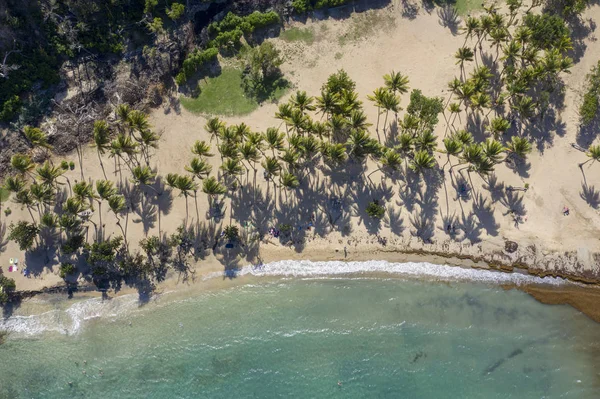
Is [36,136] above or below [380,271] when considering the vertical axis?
above

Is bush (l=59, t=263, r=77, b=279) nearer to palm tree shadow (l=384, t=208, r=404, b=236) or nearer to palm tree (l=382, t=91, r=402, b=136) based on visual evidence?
palm tree shadow (l=384, t=208, r=404, b=236)

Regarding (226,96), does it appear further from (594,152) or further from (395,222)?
(594,152)

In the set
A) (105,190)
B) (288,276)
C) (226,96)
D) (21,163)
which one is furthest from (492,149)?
(21,163)

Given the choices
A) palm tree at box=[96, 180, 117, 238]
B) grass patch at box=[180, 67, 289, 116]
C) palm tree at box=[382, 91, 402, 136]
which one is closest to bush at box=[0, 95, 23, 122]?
palm tree at box=[96, 180, 117, 238]

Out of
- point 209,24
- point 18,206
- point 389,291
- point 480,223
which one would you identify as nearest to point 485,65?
point 480,223

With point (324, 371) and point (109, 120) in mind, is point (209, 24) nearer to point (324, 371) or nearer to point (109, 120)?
point (109, 120)

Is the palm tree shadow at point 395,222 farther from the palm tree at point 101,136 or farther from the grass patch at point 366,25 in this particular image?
the palm tree at point 101,136
